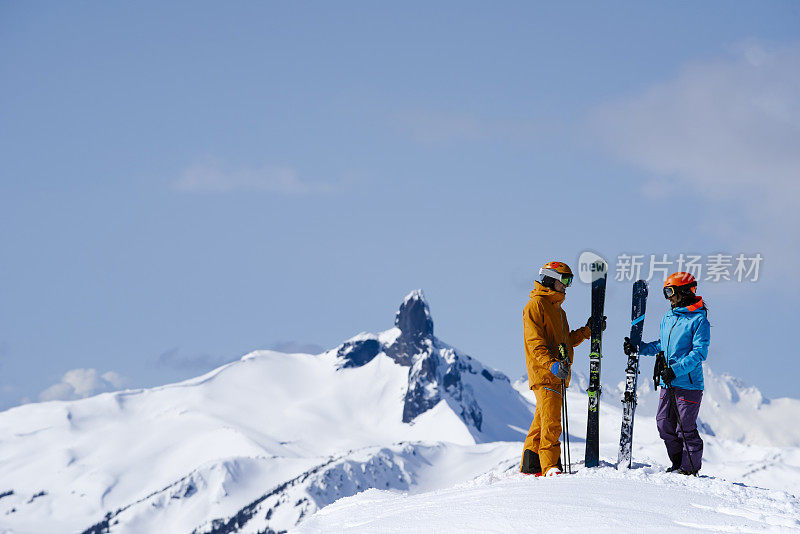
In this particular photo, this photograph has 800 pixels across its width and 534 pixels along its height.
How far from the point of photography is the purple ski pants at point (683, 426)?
14.2 metres

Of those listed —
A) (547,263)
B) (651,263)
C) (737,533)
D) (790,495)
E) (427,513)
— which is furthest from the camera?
(651,263)

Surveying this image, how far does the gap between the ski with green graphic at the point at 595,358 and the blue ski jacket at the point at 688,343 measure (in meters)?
1.08

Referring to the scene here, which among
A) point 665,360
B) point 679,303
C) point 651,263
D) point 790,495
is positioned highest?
point 651,263

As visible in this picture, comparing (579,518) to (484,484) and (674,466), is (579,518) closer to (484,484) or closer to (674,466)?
(484,484)

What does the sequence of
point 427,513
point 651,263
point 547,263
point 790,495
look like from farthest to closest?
point 651,263 → point 547,263 → point 790,495 → point 427,513

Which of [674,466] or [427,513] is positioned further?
[674,466]

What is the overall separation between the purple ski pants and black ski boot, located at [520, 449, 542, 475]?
2042mm

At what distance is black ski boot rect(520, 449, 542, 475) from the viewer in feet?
46.6

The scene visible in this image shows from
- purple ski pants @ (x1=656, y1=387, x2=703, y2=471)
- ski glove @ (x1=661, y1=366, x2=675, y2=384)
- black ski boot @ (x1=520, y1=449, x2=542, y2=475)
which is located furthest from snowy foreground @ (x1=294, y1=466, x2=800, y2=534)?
ski glove @ (x1=661, y1=366, x2=675, y2=384)

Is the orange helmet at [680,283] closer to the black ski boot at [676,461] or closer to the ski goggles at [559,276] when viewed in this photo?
the ski goggles at [559,276]

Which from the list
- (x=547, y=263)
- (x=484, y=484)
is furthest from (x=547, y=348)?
(x=484, y=484)

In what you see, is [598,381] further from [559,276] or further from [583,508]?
[583,508]

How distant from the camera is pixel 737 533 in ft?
31.0

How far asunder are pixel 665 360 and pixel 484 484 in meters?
3.57
